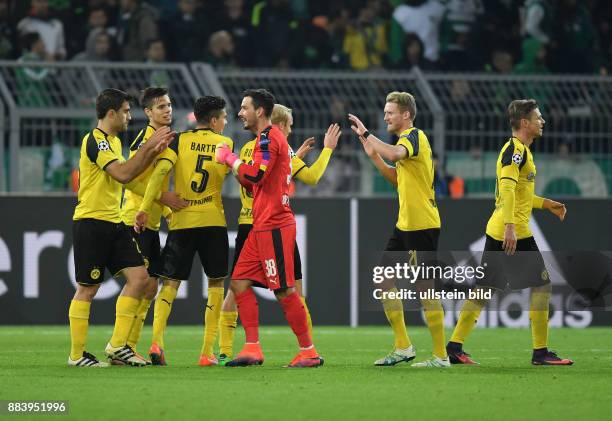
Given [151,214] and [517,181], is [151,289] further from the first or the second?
[517,181]

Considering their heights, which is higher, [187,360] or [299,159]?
[299,159]

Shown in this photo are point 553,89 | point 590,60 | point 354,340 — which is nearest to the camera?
point 354,340

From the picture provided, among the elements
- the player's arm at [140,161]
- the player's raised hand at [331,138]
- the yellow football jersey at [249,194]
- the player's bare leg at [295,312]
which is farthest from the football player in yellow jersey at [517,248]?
the player's arm at [140,161]

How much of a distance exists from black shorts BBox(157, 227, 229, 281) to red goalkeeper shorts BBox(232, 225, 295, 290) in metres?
0.37

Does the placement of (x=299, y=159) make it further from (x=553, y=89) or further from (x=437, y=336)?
(x=553, y=89)

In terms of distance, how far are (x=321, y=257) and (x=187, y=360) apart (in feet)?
14.9

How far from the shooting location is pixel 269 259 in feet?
31.4

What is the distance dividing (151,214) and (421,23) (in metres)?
9.64

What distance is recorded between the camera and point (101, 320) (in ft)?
48.5

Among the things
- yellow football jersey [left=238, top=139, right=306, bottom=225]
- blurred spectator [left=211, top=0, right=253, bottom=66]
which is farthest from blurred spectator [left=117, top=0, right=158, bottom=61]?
yellow football jersey [left=238, top=139, right=306, bottom=225]

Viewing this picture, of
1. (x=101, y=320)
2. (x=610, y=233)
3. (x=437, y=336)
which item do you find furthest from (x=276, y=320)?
(x=437, y=336)

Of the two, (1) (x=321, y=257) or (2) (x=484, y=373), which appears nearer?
(2) (x=484, y=373)

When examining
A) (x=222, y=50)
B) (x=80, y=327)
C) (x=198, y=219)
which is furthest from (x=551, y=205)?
(x=222, y=50)

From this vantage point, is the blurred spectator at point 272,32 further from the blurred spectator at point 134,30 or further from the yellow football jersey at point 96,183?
the yellow football jersey at point 96,183
